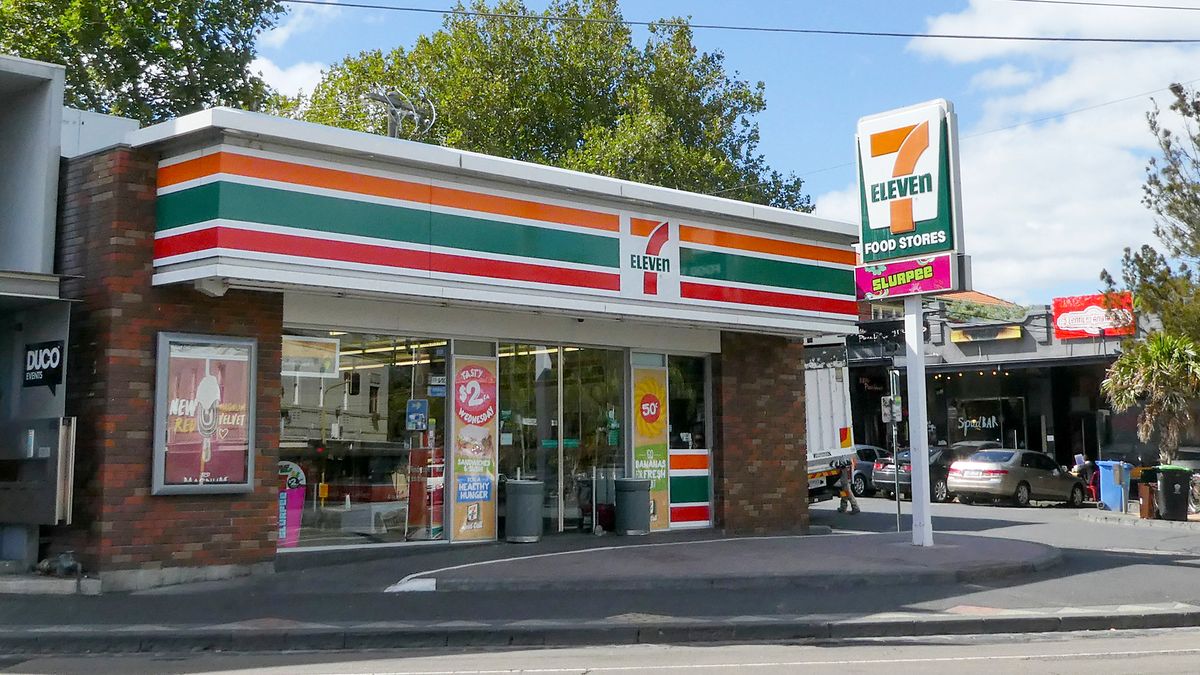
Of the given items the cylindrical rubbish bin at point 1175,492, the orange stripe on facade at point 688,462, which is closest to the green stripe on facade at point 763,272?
the orange stripe on facade at point 688,462

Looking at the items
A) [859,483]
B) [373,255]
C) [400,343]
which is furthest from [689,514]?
[859,483]

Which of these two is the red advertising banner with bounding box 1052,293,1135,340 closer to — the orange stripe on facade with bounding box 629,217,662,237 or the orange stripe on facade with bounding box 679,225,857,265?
the orange stripe on facade with bounding box 679,225,857,265

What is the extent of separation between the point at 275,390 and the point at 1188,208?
2083 cm

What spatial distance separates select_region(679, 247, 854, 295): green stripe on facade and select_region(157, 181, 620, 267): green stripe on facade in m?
1.46

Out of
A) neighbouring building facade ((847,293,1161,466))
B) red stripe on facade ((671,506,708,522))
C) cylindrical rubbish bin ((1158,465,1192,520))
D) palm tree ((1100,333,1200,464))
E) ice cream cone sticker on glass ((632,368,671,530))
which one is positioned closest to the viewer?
ice cream cone sticker on glass ((632,368,671,530))

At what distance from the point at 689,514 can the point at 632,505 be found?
4.60ft

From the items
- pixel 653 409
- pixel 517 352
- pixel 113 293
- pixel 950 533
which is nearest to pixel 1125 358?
pixel 950 533

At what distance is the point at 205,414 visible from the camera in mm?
12883

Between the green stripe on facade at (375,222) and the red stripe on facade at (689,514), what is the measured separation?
177 inches

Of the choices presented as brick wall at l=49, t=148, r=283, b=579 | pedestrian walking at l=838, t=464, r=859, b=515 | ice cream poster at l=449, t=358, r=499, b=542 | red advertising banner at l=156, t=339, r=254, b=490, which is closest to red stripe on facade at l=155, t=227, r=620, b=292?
brick wall at l=49, t=148, r=283, b=579

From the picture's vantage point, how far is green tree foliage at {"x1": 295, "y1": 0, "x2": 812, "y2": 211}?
117 feet

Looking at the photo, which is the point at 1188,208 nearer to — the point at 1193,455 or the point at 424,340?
the point at 1193,455

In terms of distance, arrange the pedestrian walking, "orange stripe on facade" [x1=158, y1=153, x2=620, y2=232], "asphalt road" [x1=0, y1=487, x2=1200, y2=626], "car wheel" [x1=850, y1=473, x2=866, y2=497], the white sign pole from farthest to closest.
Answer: "car wheel" [x1=850, y1=473, x2=866, y2=497] < the pedestrian walking < the white sign pole < "orange stripe on facade" [x1=158, y1=153, x2=620, y2=232] < "asphalt road" [x1=0, y1=487, x2=1200, y2=626]

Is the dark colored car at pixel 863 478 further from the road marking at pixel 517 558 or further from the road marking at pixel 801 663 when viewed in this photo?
the road marking at pixel 801 663
